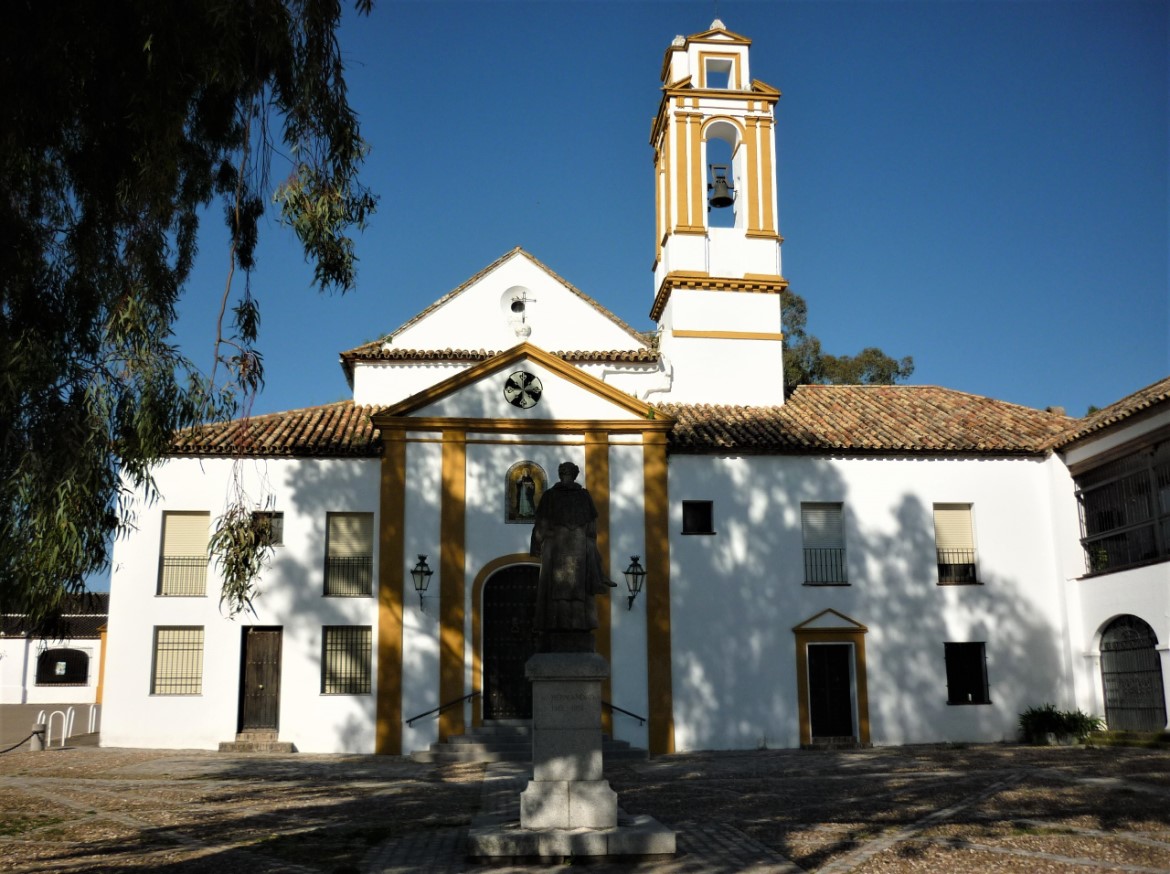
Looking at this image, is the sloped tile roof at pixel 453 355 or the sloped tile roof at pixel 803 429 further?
the sloped tile roof at pixel 453 355

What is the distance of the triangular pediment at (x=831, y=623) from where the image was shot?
21.0 m

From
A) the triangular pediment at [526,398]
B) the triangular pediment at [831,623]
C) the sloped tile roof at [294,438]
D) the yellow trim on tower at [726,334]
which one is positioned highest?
the yellow trim on tower at [726,334]

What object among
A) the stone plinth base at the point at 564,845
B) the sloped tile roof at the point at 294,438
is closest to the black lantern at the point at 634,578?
the sloped tile roof at the point at 294,438

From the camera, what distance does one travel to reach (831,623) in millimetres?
21078

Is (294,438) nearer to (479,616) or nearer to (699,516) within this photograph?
(479,616)

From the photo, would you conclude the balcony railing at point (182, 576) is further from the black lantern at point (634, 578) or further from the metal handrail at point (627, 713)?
the black lantern at point (634, 578)

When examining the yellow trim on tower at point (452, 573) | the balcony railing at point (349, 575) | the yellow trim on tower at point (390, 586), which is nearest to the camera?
the yellow trim on tower at point (390, 586)

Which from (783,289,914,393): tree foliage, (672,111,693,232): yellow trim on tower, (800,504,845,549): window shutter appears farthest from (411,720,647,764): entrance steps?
(783,289,914,393): tree foliage

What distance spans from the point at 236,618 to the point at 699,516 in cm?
886

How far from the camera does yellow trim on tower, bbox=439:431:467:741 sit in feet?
64.3

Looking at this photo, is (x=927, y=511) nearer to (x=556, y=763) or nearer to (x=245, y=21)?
(x=556, y=763)

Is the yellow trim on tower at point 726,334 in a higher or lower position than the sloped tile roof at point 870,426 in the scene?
higher

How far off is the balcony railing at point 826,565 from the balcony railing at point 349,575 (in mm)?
8468

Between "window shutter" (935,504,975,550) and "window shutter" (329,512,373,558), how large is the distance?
11236 mm
